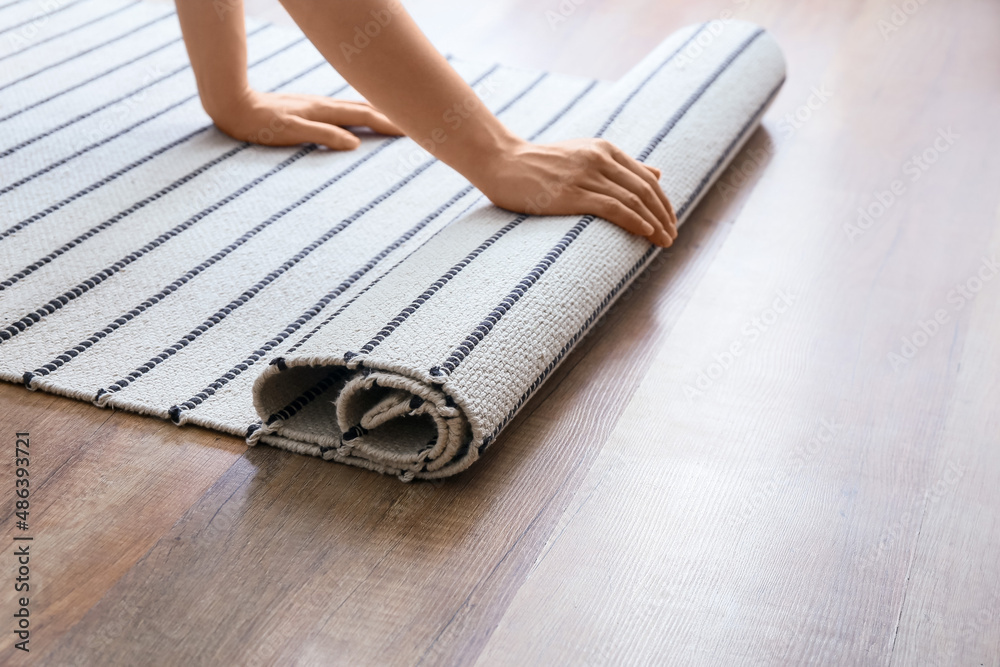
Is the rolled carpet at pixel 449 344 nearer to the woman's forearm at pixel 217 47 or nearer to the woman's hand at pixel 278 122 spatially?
the woman's hand at pixel 278 122

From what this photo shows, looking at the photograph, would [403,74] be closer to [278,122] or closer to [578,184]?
[578,184]

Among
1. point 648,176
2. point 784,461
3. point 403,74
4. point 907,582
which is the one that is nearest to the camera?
point 907,582

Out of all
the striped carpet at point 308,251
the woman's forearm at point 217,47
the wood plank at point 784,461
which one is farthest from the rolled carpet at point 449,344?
the woman's forearm at point 217,47

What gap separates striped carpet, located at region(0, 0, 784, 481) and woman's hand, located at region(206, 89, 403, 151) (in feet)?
0.06

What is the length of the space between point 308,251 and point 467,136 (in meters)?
0.24

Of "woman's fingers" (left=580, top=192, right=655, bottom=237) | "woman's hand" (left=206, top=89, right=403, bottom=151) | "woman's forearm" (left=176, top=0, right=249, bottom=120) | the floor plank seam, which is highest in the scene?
"woman's forearm" (left=176, top=0, right=249, bottom=120)

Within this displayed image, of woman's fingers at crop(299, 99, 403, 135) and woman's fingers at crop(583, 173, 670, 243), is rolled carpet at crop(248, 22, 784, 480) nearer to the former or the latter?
Answer: woman's fingers at crop(583, 173, 670, 243)

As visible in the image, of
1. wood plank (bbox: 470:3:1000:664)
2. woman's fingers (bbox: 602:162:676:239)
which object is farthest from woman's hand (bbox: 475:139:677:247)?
wood plank (bbox: 470:3:1000:664)

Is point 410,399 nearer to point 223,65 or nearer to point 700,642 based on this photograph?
point 700,642

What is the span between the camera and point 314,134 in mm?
1308

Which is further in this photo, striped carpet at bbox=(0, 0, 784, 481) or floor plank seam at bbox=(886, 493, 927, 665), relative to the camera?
striped carpet at bbox=(0, 0, 784, 481)

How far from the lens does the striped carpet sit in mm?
788

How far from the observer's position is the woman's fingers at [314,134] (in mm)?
1306

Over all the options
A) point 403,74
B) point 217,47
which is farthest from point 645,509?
point 217,47
